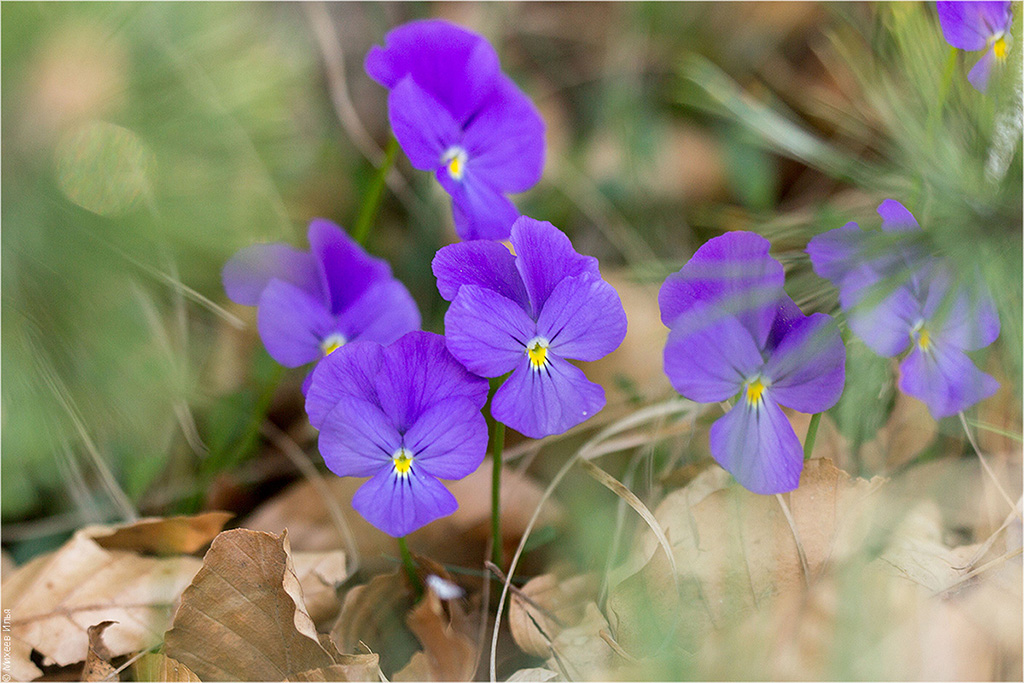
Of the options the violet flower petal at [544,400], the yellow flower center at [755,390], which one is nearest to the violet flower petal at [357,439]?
the violet flower petal at [544,400]

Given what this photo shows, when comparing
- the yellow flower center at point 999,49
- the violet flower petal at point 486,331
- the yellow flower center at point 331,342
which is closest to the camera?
the violet flower petal at point 486,331

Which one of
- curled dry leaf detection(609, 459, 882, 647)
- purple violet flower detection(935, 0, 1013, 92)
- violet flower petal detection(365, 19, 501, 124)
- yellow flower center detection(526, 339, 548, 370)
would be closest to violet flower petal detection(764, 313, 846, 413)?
curled dry leaf detection(609, 459, 882, 647)

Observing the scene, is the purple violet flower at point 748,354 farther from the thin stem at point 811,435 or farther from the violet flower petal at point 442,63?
the violet flower petal at point 442,63

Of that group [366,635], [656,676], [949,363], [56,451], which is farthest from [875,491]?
[56,451]

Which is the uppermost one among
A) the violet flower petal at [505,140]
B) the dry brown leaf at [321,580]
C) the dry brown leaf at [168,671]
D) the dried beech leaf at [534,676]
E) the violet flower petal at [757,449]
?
the violet flower petal at [505,140]

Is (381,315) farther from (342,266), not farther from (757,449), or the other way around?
(757,449)

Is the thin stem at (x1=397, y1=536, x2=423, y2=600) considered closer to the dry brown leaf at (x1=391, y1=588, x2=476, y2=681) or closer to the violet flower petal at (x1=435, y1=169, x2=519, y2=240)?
the dry brown leaf at (x1=391, y1=588, x2=476, y2=681)
